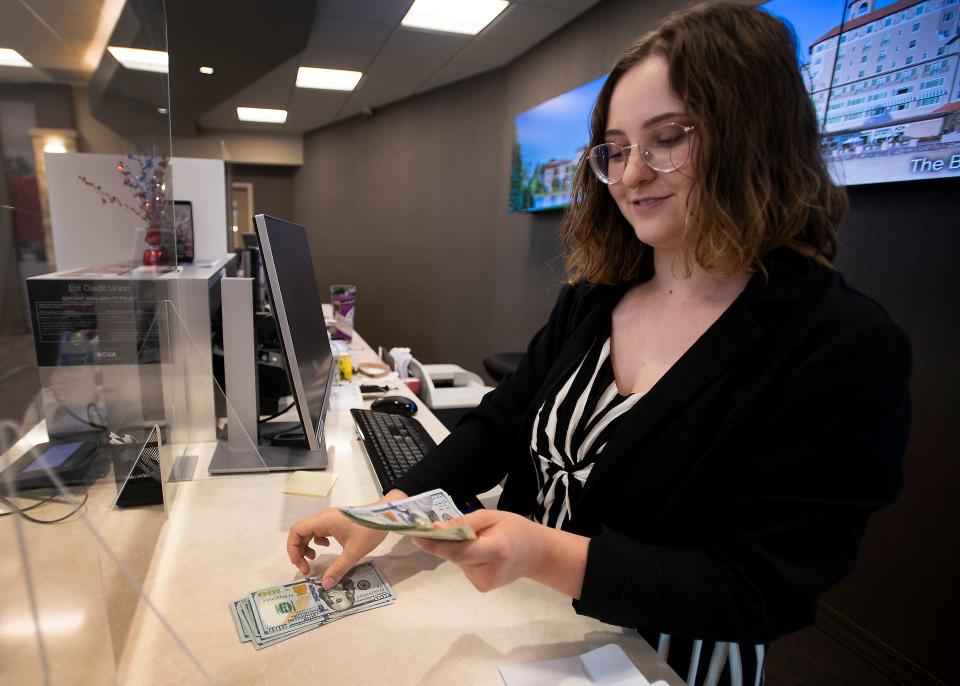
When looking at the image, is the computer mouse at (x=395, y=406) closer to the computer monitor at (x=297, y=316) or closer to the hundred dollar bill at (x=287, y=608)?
the computer monitor at (x=297, y=316)

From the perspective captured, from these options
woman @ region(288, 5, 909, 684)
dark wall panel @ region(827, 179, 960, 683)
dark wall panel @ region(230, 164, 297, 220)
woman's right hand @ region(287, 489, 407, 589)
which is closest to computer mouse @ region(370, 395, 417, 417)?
woman @ region(288, 5, 909, 684)

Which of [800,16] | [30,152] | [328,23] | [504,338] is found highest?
[328,23]

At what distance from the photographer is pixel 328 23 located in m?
3.52

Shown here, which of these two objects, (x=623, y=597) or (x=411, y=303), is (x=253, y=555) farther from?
(x=411, y=303)

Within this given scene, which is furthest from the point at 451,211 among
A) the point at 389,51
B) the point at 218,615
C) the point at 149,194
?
the point at 218,615

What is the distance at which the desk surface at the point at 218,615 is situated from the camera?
0.43m

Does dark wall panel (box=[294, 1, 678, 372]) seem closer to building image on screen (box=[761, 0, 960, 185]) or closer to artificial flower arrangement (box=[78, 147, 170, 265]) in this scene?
building image on screen (box=[761, 0, 960, 185])

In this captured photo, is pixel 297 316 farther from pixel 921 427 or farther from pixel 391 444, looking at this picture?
pixel 921 427

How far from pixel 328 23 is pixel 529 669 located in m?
3.97

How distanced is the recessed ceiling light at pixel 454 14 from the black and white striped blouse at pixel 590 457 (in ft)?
9.71

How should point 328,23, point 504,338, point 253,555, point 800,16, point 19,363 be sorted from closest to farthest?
1. point 19,363
2. point 253,555
3. point 800,16
4. point 328,23
5. point 504,338

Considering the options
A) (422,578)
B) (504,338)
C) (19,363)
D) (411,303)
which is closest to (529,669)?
(422,578)

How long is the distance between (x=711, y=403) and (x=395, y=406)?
3.40ft

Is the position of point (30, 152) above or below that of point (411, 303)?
above
